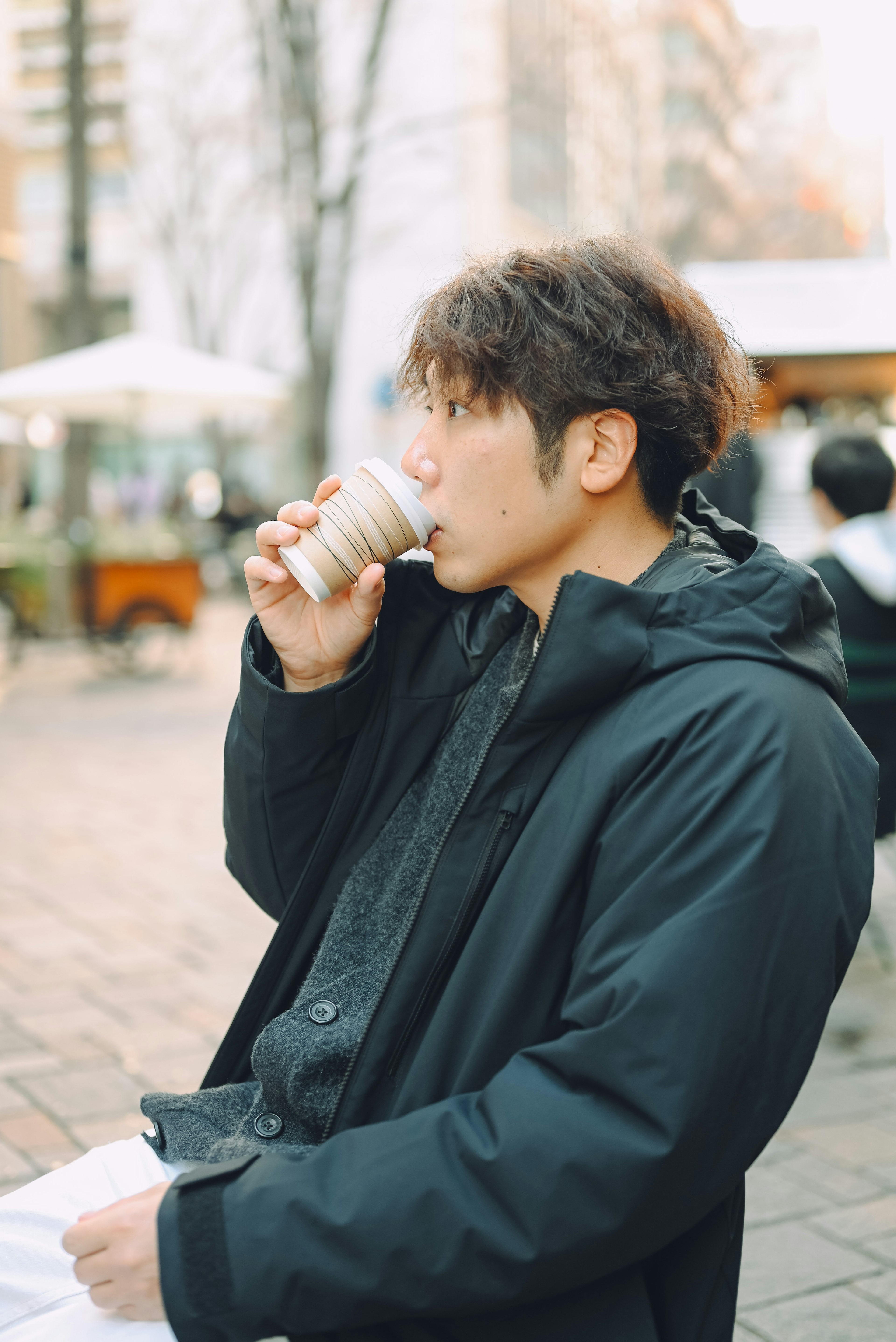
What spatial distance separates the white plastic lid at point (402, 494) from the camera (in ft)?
4.99

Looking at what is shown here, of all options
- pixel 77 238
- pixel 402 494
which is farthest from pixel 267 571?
pixel 77 238

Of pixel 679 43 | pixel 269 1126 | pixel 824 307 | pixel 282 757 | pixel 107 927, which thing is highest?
pixel 679 43

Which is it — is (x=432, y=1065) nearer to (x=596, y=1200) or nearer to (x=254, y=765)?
(x=596, y=1200)

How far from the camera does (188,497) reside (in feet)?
86.9

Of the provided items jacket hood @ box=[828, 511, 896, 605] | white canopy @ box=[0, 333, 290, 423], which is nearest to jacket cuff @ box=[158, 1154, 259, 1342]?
jacket hood @ box=[828, 511, 896, 605]

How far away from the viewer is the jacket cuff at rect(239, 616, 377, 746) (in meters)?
1.66

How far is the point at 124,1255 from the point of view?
1231 mm

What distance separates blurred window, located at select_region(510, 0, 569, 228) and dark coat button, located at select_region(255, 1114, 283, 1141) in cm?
3007

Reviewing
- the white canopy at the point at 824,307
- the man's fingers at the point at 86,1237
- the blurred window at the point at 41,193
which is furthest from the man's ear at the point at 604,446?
the blurred window at the point at 41,193

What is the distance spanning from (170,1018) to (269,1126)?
2.44 m

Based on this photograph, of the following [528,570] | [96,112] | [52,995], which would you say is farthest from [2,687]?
[528,570]

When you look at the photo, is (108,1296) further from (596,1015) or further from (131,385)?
(131,385)

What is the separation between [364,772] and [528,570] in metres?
0.34

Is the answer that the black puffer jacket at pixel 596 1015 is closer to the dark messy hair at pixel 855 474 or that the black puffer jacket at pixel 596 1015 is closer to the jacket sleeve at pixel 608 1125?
the jacket sleeve at pixel 608 1125
